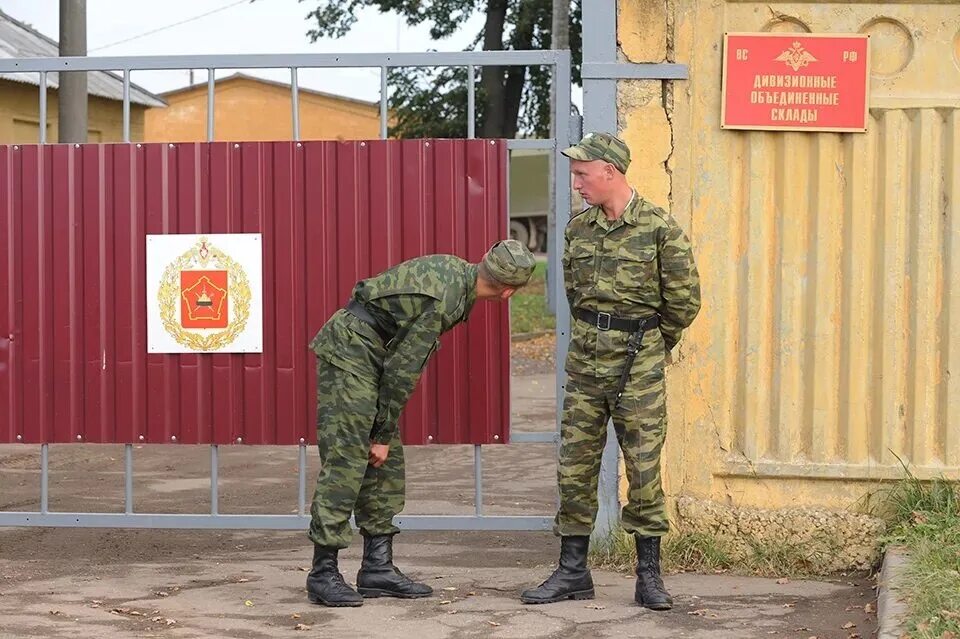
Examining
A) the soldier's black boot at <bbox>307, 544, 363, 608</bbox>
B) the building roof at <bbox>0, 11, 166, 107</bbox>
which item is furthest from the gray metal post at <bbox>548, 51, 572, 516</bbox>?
the building roof at <bbox>0, 11, 166, 107</bbox>

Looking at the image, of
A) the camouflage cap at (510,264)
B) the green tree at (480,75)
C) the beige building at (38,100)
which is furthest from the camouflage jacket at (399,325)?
the green tree at (480,75)

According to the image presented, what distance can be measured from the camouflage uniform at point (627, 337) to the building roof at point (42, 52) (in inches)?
633

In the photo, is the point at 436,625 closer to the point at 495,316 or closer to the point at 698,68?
the point at 495,316

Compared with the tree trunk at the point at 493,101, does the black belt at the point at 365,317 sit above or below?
below

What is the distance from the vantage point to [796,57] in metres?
6.27

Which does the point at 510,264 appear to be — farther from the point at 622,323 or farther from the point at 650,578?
the point at 650,578

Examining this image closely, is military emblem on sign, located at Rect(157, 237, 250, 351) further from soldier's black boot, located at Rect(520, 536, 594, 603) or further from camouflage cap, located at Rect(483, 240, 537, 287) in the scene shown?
soldier's black boot, located at Rect(520, 536, 594, 603)

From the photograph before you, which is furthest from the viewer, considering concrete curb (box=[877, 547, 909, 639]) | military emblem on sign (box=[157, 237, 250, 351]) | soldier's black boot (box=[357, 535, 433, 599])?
military emblem on sign (box=[157, 237, 250, 351])

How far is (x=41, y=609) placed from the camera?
570 centimetres

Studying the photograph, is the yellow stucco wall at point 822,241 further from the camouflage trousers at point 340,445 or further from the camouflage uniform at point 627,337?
the camouflage trousers at point 340,445

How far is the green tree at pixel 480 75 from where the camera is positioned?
2708 centimetres

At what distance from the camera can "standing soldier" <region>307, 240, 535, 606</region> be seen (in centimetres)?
551

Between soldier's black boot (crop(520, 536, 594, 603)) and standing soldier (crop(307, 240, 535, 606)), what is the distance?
724 mm

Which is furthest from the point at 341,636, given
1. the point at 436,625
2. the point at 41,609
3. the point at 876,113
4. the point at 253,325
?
the point at 876,113
